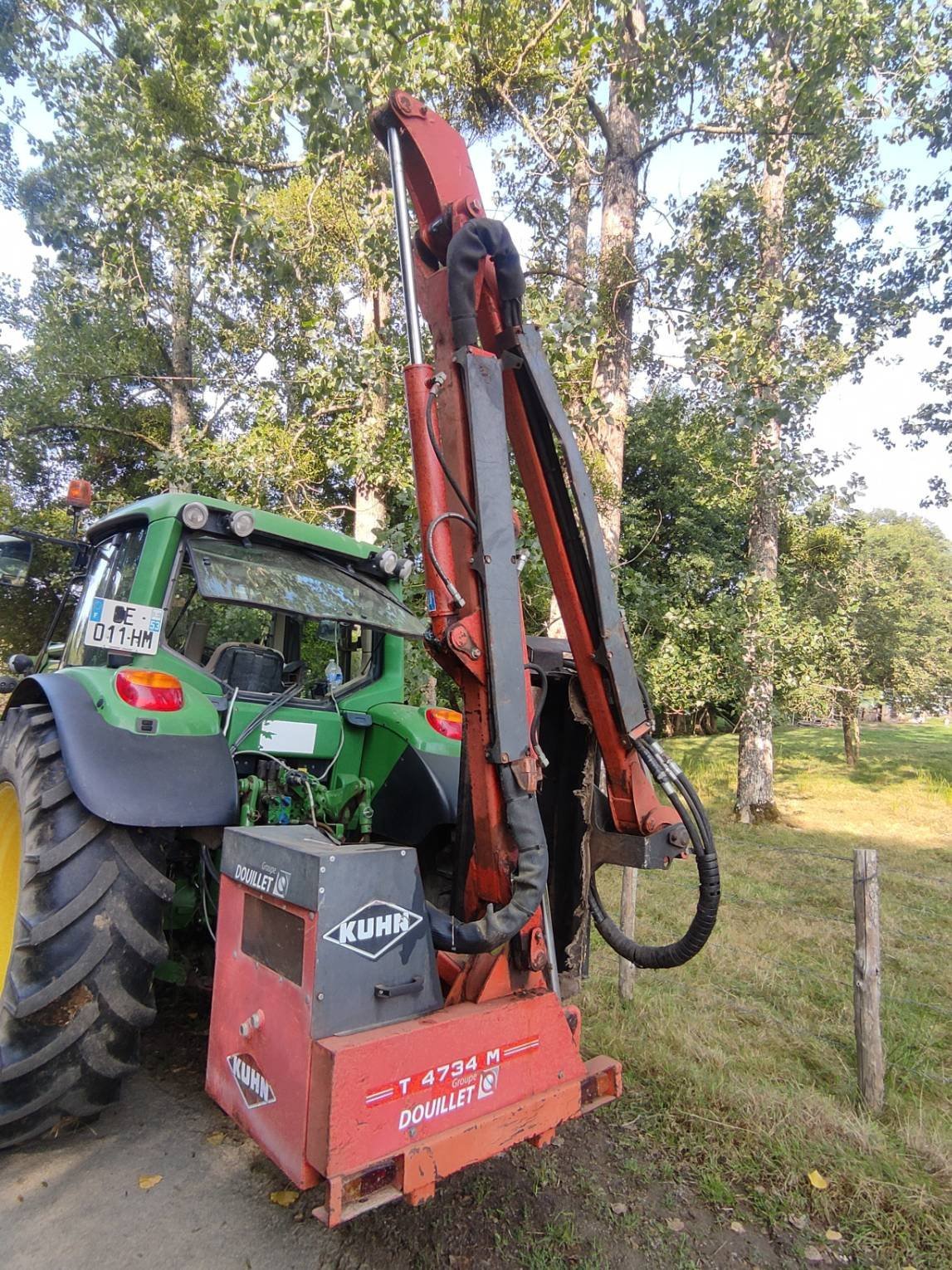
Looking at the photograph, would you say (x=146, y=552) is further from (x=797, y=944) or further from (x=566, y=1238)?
(x=797, y=944)

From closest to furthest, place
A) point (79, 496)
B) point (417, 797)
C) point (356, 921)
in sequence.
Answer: point (356, 921) → point (417, 797) → point (79, 496)

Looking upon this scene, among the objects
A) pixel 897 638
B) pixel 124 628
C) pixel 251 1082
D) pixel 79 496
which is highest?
pixel 897 638

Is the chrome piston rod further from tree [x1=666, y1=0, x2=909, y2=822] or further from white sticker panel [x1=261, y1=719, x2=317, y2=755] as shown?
tree [x1=666, y1=0, x2=909, y2=822]

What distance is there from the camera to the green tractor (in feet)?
7.59

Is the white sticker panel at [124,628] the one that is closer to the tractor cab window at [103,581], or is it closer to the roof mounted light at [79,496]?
the tractor cab window at [103,581]

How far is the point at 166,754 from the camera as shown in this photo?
2592 millimetres

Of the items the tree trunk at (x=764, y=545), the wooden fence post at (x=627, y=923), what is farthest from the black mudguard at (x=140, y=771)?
the tree trunk at (x=764, y=545)

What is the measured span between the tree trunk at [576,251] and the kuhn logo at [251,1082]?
4.43 meters

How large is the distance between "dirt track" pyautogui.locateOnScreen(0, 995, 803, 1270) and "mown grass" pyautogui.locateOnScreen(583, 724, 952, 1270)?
29cm

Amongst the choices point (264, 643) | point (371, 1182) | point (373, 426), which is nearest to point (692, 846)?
point (371, 1182)

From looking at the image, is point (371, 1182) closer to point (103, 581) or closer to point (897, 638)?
point (103, 581)

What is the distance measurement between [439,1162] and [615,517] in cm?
588

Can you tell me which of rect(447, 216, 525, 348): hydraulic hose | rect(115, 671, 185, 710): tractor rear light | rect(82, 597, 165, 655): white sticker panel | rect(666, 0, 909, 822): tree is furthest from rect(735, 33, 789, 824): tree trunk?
rect(115, 671, 185, 710): tractor rear light

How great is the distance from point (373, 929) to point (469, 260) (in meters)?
1.95
